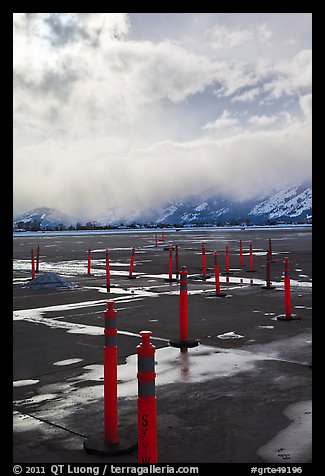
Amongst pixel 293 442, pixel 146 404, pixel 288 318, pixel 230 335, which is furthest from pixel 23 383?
pixel 288 318

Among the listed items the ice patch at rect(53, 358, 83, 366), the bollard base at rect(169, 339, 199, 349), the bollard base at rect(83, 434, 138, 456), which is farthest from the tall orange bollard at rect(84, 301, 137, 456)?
the bollard base at rect(169, 339, 199, 349)

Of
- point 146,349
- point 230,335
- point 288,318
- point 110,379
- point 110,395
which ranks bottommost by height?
point 230,335

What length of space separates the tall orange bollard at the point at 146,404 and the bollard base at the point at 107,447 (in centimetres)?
67

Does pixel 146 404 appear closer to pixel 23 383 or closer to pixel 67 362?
pixel 23 383

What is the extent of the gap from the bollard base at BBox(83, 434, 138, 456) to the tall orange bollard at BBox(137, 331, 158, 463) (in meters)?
0.67

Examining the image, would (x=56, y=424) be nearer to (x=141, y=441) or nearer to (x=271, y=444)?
(x=141, y=441)

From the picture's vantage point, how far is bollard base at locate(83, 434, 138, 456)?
16.3 ft

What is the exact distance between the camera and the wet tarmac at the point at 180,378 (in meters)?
5.18

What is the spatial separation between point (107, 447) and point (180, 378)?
241 centimetres

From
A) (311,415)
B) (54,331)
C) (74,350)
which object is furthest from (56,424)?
(54,331)

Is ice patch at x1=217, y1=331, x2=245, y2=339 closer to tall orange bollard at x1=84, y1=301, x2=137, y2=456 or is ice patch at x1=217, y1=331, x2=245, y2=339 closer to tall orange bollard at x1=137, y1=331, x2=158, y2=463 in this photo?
tall orange bollard at x1=84, y1=301, x2=137, y2=456

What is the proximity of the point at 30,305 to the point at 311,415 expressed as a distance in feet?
32.0

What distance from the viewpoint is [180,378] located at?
7328 millimetres
